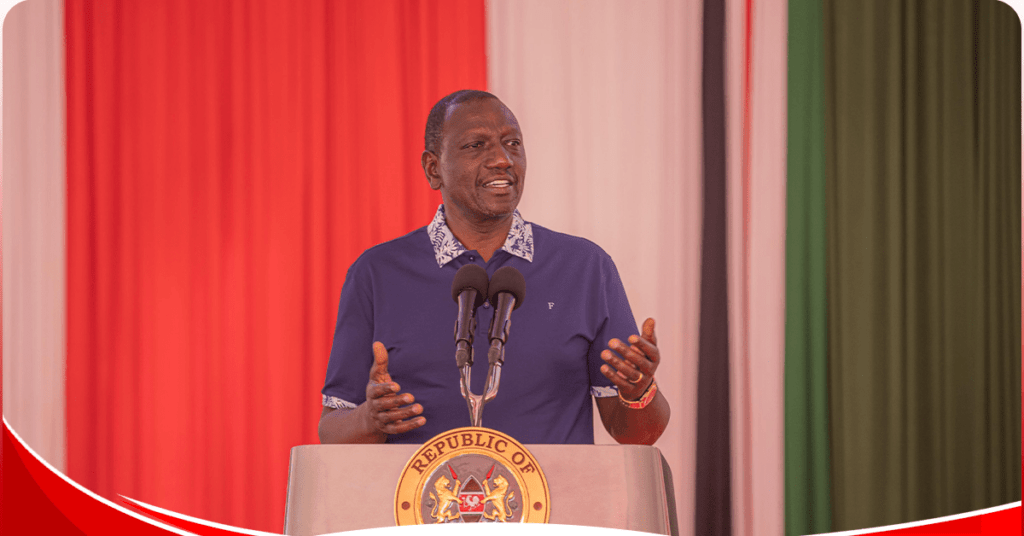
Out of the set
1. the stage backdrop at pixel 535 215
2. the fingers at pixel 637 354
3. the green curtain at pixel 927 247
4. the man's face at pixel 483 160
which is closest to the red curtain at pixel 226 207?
the stage backdrop at pixel 535 215

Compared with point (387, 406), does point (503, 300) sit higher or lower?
higher

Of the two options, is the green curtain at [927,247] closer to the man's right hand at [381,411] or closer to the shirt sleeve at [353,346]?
the shirt sleeve at [353,346]

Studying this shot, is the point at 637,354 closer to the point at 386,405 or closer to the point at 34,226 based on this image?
the point at 386,405

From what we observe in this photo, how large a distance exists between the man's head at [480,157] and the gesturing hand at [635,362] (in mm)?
689

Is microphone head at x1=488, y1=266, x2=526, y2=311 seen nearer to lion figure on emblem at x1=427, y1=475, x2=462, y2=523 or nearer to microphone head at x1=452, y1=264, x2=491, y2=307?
microphone head at x1=452, y1=264, x2=491, y2=307

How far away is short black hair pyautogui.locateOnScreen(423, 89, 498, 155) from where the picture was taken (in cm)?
200

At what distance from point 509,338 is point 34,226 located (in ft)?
7.05

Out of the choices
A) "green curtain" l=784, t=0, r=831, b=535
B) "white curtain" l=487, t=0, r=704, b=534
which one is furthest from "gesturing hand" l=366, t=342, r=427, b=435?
"green curtain" l=784, t=0, r=831, b=535

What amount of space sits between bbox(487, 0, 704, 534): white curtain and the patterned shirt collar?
3.10 feet

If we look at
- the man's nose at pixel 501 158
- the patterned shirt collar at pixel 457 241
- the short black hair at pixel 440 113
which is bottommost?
the patterned shirt collar at pixel 457 241

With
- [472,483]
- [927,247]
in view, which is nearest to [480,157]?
[472,483]

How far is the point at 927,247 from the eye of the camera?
9.64ft

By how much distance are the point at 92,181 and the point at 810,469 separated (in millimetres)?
2861

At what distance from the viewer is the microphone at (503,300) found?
4.02ft
